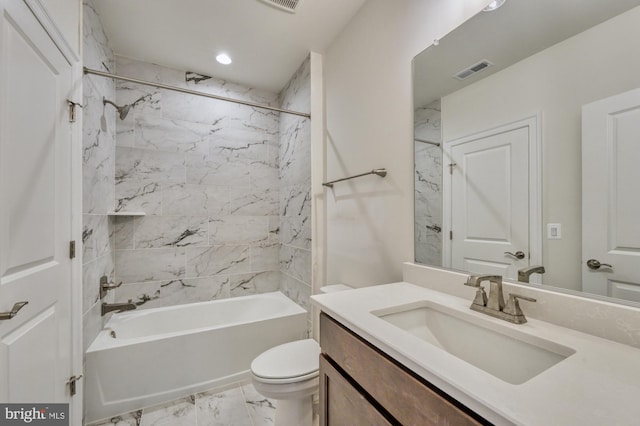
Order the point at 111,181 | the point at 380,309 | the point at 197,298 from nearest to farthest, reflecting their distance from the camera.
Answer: the point at 380,309, the point at 111,181, the point at 197,298

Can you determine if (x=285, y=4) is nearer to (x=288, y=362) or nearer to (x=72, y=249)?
(x=72, y=249)

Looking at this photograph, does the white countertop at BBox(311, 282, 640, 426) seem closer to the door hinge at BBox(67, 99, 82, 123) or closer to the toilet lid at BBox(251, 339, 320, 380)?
the toilet lid at BBox(251, 339, 320, 380)

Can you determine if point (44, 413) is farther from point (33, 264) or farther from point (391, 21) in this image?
point (391, 21)

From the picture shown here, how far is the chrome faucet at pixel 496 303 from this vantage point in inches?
31.6

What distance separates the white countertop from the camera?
0.42m

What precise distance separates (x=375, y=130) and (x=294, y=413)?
1680 millimetres

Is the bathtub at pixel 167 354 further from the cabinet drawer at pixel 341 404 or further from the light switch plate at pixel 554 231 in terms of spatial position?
the light switch plate at pixel 554 231

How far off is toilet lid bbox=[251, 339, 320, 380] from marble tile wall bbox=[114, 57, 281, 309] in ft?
4.39

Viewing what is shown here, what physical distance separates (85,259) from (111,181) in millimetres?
865

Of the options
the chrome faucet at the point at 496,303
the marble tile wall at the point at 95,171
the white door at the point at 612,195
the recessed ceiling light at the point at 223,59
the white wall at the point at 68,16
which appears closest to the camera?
the white door at the point at 612,195

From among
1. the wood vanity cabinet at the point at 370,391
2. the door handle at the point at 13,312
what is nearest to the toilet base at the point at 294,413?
the wood vanity cabinet at the point at 370,391

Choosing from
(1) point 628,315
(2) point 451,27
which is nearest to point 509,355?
(1) point 628,315

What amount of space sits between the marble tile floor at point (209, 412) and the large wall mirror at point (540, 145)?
5.00 feet

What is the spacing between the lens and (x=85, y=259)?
1.55 m
